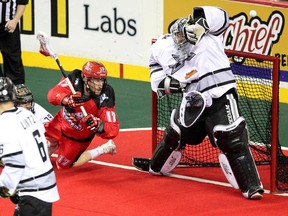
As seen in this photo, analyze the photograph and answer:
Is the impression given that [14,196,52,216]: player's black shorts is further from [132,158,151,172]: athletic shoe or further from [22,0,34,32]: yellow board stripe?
[22,0,34,32]: yellow board stripe

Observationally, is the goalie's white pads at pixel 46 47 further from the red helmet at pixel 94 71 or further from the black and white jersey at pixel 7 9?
the black and white jersey at pixel 7 9

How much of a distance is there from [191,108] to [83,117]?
3.23 ft

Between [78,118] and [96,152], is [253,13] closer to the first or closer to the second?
[96,152]

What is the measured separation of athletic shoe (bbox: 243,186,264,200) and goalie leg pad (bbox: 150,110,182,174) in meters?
0.81

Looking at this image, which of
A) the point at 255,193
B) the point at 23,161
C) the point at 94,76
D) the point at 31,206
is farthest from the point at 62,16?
the point at 23,161

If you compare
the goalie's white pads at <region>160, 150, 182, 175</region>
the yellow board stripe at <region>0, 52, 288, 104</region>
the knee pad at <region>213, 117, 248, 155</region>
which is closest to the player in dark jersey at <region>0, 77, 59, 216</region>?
the knee pad at <region>213, 117, 248, 155</region>

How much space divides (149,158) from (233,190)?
3.62 feet

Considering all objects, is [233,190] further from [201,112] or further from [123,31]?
[123,31]

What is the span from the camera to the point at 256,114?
10.2m

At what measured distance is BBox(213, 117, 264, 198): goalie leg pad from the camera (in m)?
9.05

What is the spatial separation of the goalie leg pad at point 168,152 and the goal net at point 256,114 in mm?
455

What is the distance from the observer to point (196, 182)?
9617mm

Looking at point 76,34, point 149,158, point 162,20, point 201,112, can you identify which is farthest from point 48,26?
point 201,112

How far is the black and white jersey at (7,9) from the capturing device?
1154 cm
